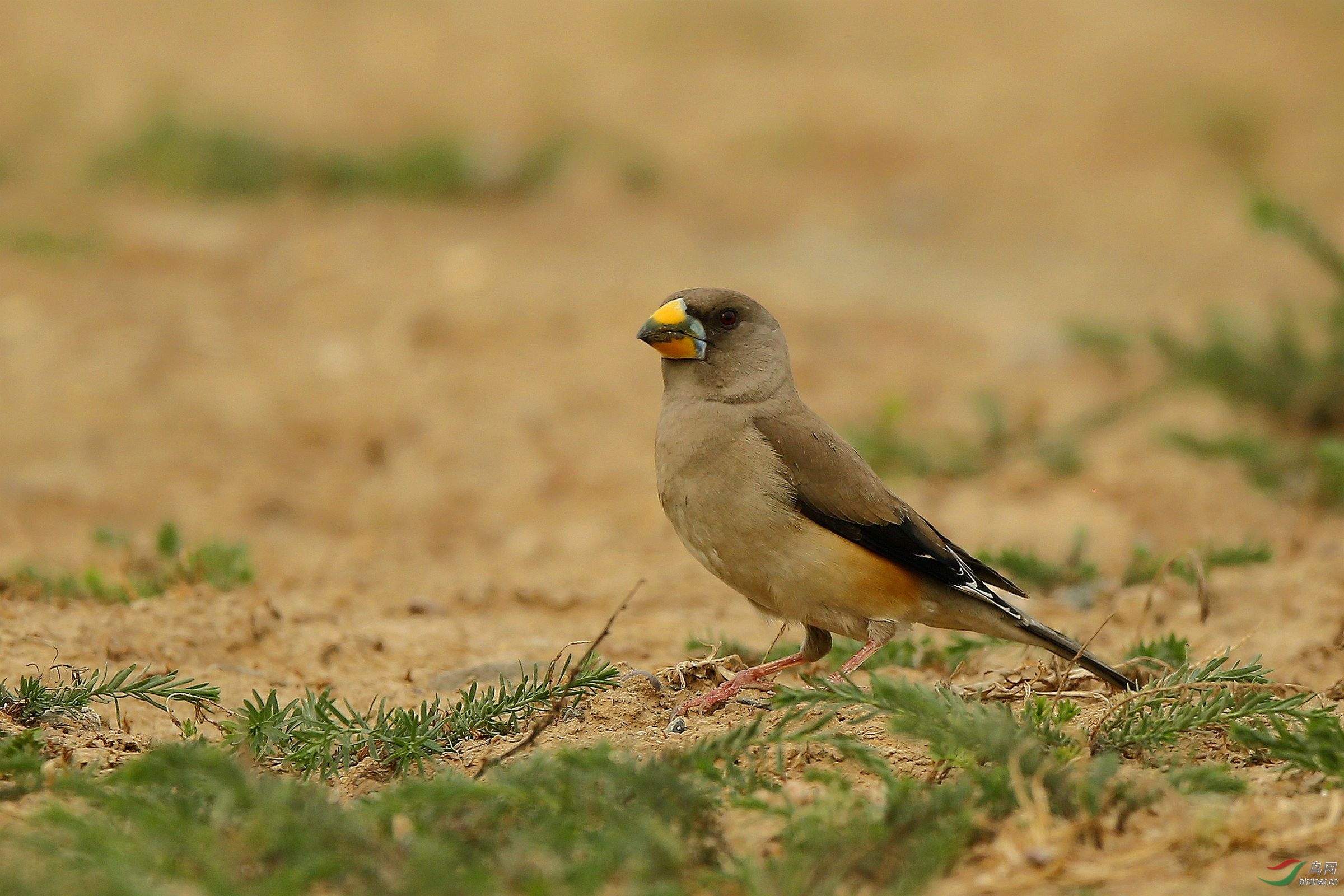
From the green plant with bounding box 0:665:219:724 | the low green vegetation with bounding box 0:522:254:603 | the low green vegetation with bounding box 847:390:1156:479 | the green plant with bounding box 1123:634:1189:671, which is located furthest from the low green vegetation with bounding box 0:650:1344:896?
the low green vegetation with bounding box 847:390:1156:479

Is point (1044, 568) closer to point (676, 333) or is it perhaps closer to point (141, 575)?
point (676, 333)

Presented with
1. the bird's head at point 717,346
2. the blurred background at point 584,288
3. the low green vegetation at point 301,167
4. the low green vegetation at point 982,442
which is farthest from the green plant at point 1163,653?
the low green vegetation at point 301,167

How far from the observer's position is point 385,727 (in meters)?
3.63

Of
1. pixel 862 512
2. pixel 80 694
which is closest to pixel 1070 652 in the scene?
pixel 862 512

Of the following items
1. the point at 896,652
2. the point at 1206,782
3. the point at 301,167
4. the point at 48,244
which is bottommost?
the point at 896,652

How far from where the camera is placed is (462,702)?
3809 millimetres

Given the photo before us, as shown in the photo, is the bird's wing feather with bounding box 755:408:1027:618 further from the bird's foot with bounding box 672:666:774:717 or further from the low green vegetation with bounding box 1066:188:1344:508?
the low green vegetation with bounding box 1066:188:1344:508

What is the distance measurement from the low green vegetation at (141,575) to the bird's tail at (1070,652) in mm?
2976

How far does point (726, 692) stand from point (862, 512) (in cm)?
76

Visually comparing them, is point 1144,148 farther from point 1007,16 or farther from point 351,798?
point 351,798

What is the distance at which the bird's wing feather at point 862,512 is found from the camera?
444 centimetres

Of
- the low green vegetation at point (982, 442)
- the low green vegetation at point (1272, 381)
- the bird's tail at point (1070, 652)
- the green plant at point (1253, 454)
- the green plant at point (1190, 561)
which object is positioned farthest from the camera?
the low green vegetation at point (982, 442)

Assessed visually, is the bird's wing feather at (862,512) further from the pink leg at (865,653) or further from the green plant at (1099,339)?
the green plant at (1099,339)

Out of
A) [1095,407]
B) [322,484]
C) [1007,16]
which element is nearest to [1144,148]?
[1007,16]
